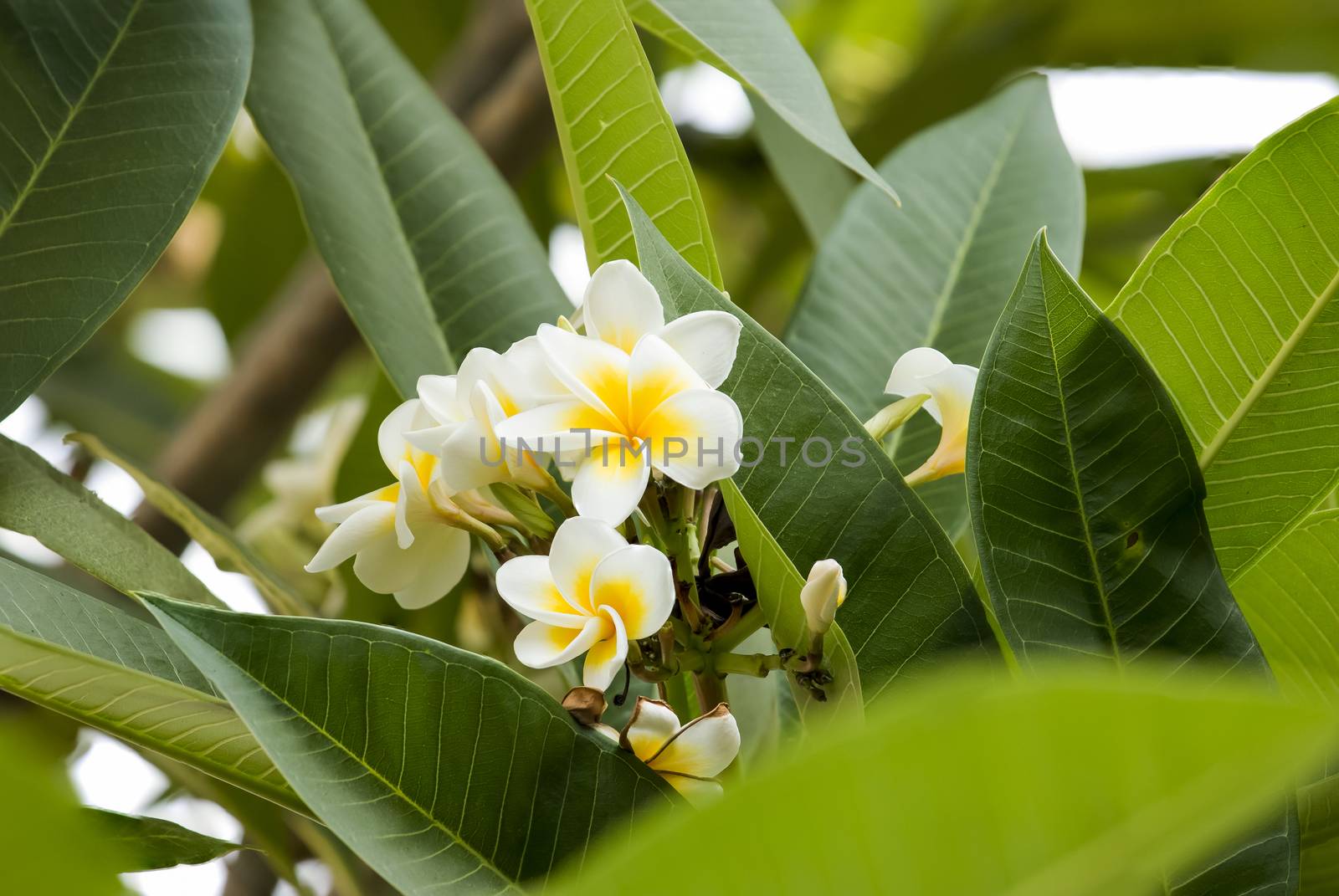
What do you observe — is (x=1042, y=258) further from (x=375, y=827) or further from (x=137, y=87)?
(x=137, y=87)

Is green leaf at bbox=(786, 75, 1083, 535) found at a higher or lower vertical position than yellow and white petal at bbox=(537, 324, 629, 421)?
higher

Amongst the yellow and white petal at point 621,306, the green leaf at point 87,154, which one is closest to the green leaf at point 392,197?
the green leaf at point 87,154

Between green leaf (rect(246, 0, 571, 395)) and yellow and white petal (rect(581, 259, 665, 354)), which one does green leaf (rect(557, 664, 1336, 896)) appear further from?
green leaf (rect(246, 0, 571, 395))

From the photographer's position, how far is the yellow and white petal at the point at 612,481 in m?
0.38

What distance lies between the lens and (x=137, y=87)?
0.53 metres

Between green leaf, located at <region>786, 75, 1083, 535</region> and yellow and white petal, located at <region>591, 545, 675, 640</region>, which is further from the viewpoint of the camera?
green leaf, located at <region>786, 75, 1083, 535</region>

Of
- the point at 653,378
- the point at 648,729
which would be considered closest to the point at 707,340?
the point at 653,378

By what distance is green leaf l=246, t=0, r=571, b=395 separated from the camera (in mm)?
597

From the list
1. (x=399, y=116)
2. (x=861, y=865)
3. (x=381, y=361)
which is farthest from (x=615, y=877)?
(x=399, y=116)

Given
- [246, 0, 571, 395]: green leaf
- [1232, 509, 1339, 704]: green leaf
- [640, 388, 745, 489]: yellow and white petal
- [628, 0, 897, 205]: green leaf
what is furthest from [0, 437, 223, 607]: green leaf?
[1232, 509, 1339, 704]: green leaf

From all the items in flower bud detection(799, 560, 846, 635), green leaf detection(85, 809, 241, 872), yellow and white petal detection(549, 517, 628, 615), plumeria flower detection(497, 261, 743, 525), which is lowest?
green leaf detection(85, 809, 241, 872)

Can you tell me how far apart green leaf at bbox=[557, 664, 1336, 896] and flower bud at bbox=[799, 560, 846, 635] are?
14cm

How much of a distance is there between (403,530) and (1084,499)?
0.26 meters

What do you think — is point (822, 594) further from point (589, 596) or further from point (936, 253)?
point (936, 253)
